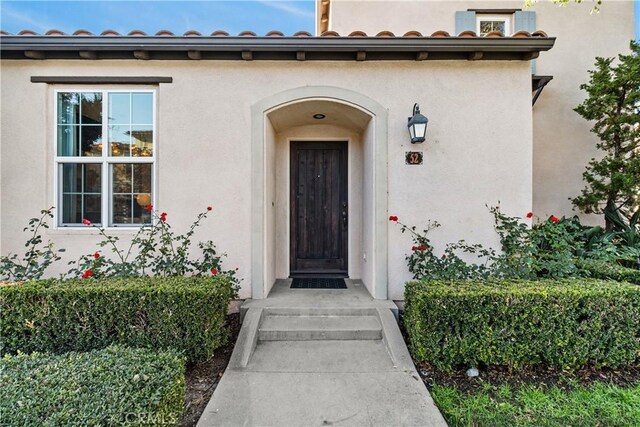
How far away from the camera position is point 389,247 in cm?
417

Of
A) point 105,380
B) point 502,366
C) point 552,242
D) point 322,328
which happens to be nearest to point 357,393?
point 322,328

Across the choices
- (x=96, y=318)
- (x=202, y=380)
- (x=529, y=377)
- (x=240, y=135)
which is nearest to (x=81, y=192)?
(x=96, y=318)

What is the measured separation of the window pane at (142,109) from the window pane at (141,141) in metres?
0.09

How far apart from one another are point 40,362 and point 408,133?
14.8ft

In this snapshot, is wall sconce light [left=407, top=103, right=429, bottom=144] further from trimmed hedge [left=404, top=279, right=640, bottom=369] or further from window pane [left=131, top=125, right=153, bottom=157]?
window pane [left=131, top=125, right=153, bottom=157]

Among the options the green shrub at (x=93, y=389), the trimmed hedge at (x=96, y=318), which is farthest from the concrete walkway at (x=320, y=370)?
the trimmed hedge at (x=96, y=318)

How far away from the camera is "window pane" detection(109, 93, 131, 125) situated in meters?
4.23

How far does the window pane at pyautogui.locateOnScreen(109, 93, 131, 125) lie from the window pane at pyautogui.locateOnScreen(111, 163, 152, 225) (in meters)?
0.65

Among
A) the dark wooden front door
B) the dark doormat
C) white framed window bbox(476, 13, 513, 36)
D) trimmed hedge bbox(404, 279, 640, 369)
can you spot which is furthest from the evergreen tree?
the dark doormat

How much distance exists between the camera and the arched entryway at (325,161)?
4.16 meters

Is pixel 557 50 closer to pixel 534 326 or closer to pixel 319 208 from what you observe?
pixel 319 208

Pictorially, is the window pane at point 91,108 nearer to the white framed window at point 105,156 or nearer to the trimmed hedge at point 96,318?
the white framed window at point 105,156

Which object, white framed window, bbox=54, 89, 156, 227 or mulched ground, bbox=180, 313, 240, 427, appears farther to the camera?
white framed window, bbox=54, 89, 156, 227

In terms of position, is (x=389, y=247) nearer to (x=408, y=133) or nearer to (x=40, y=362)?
(x=408, y=133)
